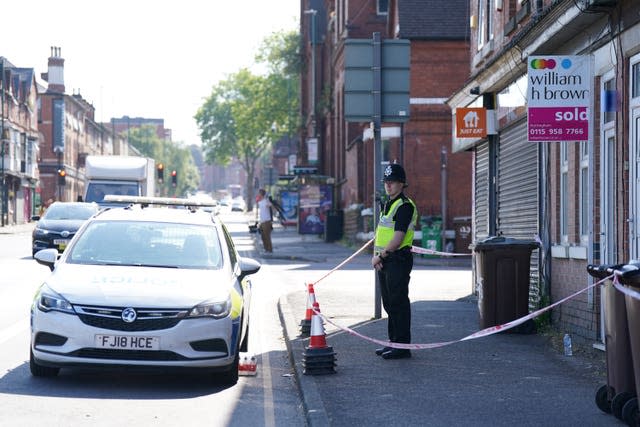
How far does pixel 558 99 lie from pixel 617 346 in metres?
4.37

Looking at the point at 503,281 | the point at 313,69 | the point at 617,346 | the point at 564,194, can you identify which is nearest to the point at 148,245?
the point at 503,281

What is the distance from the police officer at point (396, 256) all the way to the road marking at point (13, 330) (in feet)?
13.9

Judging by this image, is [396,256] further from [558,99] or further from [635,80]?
[635,80]

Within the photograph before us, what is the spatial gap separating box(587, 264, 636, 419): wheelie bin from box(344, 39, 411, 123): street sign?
7780mm

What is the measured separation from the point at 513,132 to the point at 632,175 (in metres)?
6.22

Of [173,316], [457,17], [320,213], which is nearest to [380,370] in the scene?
[173,316]

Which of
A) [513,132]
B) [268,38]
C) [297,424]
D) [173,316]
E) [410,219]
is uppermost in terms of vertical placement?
[268,38]

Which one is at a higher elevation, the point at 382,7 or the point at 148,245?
the point at 382,7

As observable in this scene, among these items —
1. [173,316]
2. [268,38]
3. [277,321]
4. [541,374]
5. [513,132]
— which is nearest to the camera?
[173,316]

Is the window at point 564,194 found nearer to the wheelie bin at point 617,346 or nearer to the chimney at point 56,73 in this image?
the wheelie bin at point 617,346

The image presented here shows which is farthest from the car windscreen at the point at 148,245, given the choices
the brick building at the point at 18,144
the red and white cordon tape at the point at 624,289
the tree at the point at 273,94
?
the tree at the point at 273,94

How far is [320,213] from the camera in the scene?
46750 millimetres

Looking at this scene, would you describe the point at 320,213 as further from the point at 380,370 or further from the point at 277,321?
the point at 380,370

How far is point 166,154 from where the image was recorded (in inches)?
6693
